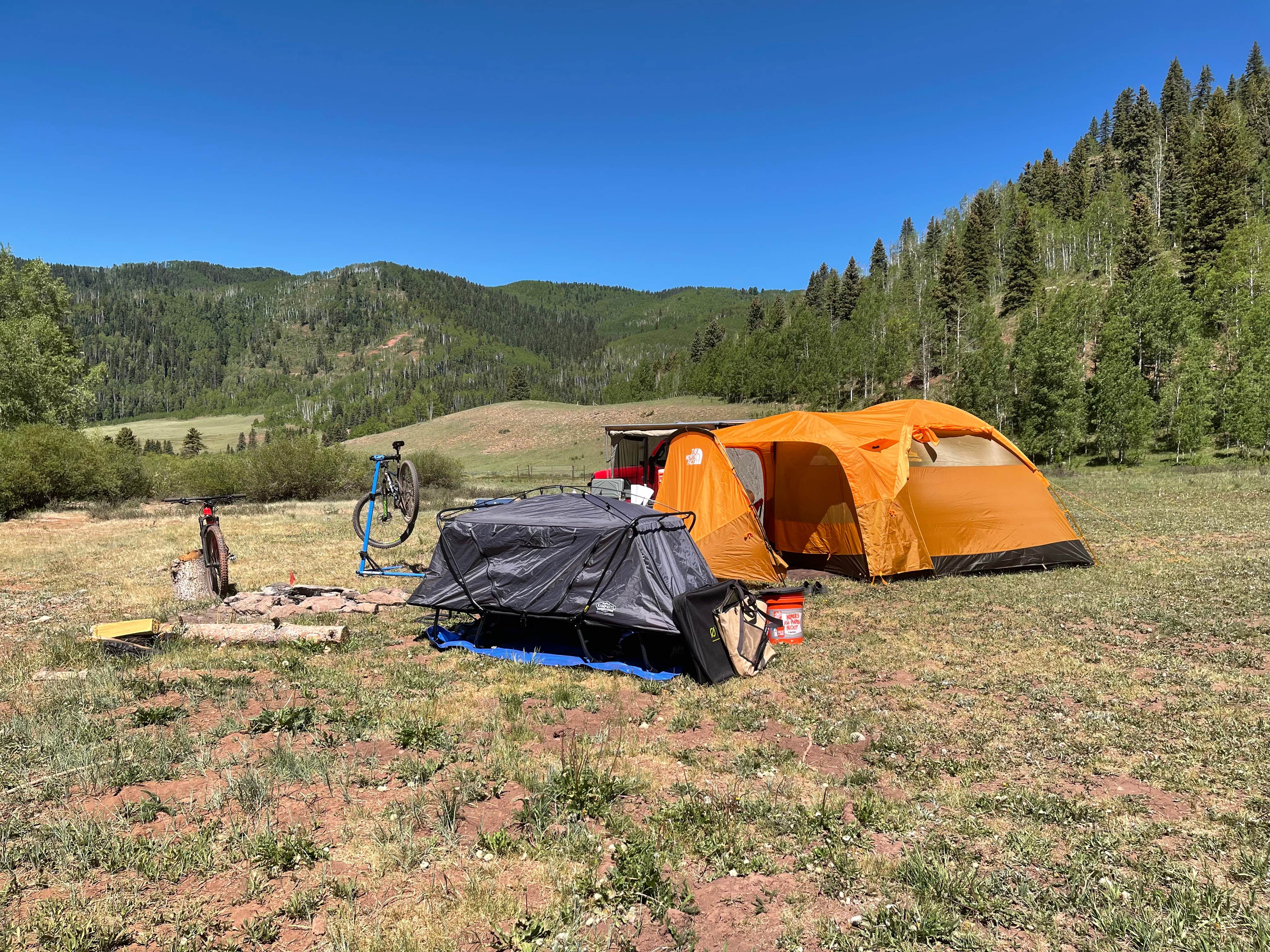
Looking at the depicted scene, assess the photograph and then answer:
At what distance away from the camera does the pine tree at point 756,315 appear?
10025cm

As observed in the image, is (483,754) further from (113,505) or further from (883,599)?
(113,505)

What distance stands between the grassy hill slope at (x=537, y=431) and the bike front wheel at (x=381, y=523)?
40.2 m

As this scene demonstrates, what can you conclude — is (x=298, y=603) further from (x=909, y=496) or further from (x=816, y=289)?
(x=816, y=289)

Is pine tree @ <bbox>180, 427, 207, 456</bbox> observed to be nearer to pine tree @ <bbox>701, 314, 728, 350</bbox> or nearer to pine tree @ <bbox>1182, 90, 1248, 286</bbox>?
pine tree @ <bbox>701, 314, 728, 350</bbox>

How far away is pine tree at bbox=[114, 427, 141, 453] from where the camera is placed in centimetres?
3562

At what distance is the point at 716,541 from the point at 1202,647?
6719mm

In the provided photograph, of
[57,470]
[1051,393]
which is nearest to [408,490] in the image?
[57,470]

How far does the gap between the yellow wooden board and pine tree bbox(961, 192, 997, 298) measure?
265ft

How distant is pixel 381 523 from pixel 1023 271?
73.8 metres

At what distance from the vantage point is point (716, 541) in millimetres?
11922

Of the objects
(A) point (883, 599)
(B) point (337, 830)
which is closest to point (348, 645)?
(B) point (337, 830)

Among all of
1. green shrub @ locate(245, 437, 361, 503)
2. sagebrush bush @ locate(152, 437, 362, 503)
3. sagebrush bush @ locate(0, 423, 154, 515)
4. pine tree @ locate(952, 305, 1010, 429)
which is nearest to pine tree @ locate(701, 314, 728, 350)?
pine tree @ locate(952, 305, 1010, 429)

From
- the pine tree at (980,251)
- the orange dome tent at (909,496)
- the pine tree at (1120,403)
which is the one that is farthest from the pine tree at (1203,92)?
the orange dome tent at (909,496)

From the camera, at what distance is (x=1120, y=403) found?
40219mm
